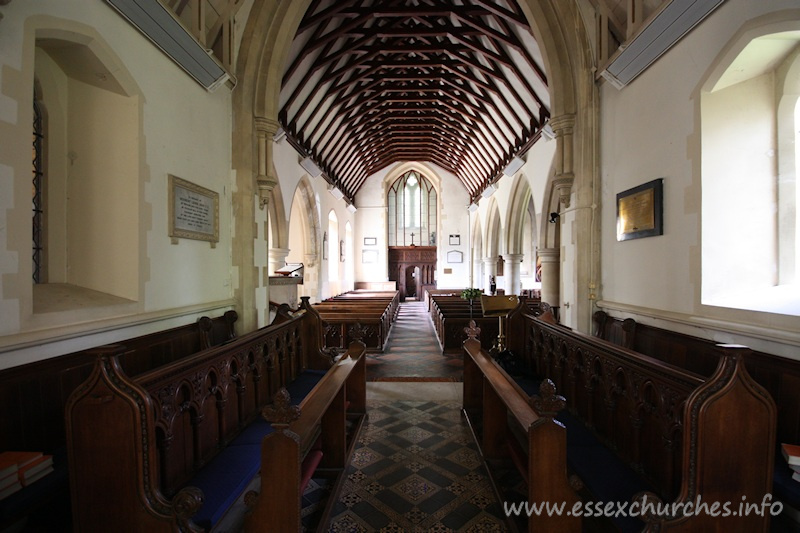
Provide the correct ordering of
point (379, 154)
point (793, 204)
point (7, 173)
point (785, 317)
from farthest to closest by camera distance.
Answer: point (379, 154), point (793, 204), point (785, 317), point (7, 173)

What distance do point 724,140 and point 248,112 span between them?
4212mm

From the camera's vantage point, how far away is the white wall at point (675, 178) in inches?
90.1

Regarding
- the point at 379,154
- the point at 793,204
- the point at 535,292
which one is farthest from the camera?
the point at 379,154

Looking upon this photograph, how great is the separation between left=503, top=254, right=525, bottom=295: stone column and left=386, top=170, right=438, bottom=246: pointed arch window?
21.0 feet

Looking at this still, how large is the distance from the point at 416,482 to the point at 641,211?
2858 mm

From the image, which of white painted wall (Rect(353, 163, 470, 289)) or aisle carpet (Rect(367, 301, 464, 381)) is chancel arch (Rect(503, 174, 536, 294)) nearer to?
aisle carpet (Rect(367, 301, 464, 381))

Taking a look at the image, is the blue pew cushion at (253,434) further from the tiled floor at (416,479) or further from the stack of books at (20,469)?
the stack of books at (20,469)

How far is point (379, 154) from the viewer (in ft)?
48.3

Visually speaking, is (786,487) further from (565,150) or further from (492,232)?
(492,232)

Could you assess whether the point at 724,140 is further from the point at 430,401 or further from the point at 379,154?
the point at 379,154

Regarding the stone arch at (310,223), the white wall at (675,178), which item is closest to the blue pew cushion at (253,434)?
the white wall at (675,178)

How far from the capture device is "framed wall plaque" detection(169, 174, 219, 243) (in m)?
3.04

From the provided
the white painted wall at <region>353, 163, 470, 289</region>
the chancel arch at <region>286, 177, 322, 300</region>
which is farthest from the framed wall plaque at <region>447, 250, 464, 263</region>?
the chancel arch at <region>286, 177, 322, 300</region>

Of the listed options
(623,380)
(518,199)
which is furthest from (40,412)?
(518,199)
